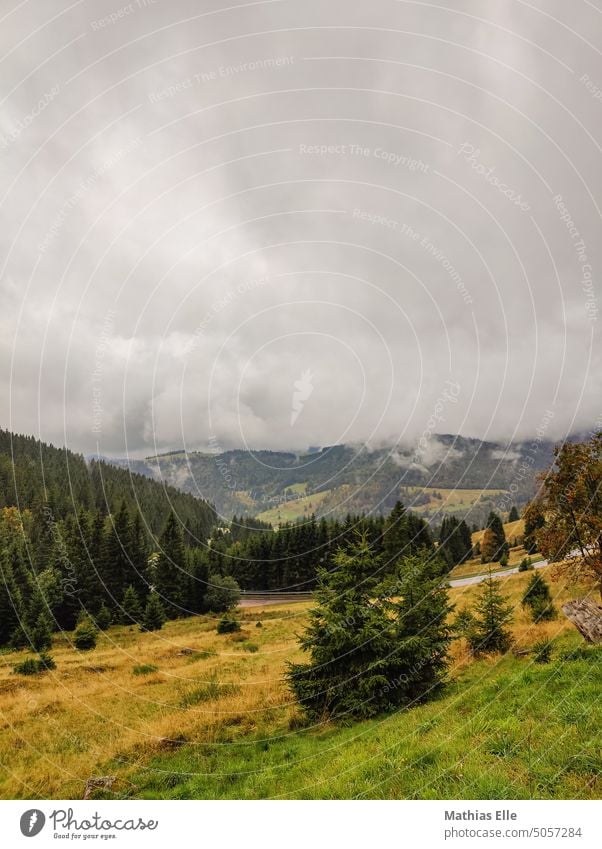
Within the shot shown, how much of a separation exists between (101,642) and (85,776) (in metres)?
37.8

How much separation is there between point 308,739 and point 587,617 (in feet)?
33.1

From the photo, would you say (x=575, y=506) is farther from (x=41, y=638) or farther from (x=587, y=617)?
(x=41, y=638)

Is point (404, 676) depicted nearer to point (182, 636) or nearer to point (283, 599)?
point (182, 636)

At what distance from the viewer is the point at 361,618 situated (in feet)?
43.5

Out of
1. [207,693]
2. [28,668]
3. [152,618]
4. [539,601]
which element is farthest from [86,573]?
[539,601]

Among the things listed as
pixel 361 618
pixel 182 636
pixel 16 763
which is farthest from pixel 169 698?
pixel 182 636

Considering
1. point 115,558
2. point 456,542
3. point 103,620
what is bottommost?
point 456,542

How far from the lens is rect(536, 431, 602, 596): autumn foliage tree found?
14.5 metres

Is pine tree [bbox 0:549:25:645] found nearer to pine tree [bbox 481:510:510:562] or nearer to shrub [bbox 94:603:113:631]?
shrub [bbox 94:603:113:631]

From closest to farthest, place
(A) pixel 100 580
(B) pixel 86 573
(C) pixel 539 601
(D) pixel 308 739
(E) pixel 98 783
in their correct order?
(E) pixel 98 783 → (D) pixel 308 739 → (C) pixel 539 601 → (A) pixel 100 580 → (B) pixel 86 573

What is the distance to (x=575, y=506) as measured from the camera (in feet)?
49.4

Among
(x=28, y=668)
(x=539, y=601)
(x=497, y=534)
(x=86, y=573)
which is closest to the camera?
(x=539, y=601)

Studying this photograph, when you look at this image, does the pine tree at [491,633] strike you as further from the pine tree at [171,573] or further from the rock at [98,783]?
the pine tree at [171,573]

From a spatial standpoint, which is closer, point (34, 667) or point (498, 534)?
point (34, 667)
